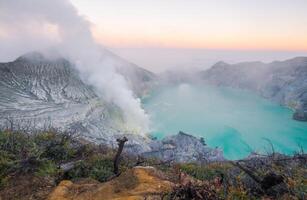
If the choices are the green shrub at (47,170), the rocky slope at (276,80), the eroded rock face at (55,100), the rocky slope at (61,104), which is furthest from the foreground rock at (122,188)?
the rocky slope at (276,80)

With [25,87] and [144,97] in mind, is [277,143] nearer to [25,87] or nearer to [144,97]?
[25,87]

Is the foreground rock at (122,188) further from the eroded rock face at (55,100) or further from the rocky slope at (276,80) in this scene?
the rocky slope at (276,80)

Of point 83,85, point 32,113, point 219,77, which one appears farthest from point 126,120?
point 219,77

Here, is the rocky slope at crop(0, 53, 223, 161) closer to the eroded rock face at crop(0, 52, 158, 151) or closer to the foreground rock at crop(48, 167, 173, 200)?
the eroded rock face at crop(0, 52, 158, 151)

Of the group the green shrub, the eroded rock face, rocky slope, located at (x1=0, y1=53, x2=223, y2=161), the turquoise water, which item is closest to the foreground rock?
the green shrub

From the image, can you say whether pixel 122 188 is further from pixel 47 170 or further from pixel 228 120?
pixel 228 120

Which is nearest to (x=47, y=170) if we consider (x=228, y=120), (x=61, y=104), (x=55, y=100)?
(x=61, y=104)
